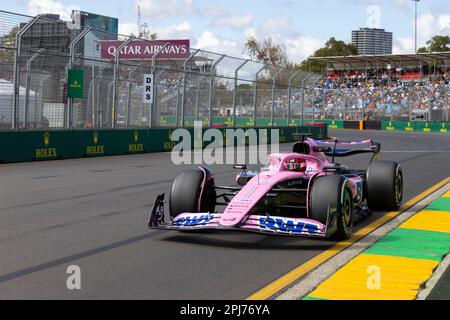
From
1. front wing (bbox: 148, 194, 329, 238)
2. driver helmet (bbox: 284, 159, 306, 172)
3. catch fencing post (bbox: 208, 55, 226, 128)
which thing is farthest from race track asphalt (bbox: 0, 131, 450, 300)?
catch fencing post (bbox: 208, 55, 226, 128)

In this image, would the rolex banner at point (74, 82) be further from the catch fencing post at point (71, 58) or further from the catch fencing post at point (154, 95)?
the catch fencing post at point (154, 95)

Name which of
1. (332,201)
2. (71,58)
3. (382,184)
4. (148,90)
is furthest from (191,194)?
(148,90)

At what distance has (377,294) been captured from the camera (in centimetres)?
496

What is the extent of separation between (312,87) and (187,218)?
31.4m

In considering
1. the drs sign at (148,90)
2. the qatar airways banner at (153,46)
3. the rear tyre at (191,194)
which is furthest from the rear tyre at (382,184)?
the drs sign at (148,90)

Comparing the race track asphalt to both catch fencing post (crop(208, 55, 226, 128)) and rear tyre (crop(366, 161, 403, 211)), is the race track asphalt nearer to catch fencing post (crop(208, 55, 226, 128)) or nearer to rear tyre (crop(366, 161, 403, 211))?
rear tyre (crop(366, 161, 403, 211))

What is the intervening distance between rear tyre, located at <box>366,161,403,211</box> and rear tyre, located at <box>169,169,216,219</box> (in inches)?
94.5

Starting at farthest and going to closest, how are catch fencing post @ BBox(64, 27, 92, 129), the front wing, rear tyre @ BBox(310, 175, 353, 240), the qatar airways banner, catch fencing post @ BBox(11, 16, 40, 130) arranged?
the qatar airways banner, catch fencing post @ BBox(64, 27, 92, 129), catch fencing post @ BBox(11, 16, 40, 130), rear tyre @ BBox(310, 175, 353, 240), the front wing

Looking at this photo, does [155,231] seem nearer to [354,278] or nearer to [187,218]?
[187,218]

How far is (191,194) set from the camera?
7.27 meters

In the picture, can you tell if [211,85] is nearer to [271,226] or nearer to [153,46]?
[153,46]

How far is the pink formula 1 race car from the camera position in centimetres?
650

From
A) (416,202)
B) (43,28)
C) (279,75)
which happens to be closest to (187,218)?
(416,202)

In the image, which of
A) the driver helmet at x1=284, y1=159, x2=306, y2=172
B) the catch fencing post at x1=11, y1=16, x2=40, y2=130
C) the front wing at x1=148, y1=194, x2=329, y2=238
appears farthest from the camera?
the catch fencing post at x1=11, y1=16, x2=40, y2=130
